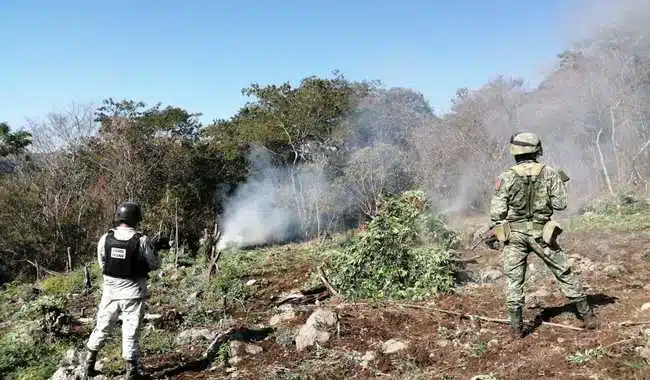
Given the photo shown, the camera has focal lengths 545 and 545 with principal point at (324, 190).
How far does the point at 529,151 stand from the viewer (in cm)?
461

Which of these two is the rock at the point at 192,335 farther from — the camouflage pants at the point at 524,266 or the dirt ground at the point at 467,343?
the camouflage pants at the point at 524,266

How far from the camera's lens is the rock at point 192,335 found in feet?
18.6

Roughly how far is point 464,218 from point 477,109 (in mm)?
3831

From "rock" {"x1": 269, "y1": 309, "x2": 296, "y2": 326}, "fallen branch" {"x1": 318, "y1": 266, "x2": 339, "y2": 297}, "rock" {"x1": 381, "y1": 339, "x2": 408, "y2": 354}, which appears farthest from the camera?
"fallen branch" {"x1": 318, "y1": 266, "x2": 339, "y2": 297}

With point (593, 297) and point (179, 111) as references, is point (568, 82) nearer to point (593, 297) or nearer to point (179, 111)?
point (179, 111)

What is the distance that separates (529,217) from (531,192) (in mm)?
215

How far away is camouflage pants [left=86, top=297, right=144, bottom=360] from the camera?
4.54 meters

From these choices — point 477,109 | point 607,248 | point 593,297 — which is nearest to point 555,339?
point 593,297

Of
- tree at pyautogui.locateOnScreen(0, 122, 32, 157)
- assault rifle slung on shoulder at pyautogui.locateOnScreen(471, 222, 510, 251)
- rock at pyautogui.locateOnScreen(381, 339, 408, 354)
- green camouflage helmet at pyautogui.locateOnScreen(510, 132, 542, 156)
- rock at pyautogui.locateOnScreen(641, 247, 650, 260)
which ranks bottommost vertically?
rock at pyautogui.locateOnScreen(381, 339, 408, 354)

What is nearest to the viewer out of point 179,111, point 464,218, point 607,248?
point 607,248

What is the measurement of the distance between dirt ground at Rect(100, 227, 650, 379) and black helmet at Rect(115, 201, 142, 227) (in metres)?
1.37

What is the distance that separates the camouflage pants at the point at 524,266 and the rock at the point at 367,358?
1.23m

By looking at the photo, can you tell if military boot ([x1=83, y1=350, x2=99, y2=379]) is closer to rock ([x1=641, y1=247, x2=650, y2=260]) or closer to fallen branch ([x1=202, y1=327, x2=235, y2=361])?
fallen branch ([x1=202, y1=327, x2=235, y2=361])

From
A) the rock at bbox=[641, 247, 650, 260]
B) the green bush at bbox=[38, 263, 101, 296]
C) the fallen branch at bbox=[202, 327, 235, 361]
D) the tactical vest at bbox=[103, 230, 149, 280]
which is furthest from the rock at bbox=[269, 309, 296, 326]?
the green bush at bbox=[38, 263, 101, 296]
